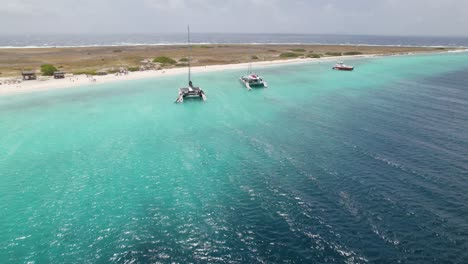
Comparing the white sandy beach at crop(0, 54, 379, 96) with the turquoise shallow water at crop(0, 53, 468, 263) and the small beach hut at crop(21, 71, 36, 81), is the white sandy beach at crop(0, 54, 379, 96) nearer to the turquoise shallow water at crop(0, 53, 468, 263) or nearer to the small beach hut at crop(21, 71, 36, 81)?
the small beach hut at crop(21, 71, 36, 81)

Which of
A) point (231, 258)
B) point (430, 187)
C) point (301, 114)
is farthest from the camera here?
point (301, 114)

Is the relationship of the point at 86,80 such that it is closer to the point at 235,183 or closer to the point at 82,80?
the point at 82,80

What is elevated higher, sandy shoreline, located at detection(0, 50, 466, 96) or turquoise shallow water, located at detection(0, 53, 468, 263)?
sandy shoreline, located at detection(0, 50, 466, 96)

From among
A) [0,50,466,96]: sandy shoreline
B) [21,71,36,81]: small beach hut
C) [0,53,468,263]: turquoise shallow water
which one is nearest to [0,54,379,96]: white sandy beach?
[0,50,466,96]: sandy shoreline

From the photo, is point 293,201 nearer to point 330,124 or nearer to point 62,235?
point 62,235

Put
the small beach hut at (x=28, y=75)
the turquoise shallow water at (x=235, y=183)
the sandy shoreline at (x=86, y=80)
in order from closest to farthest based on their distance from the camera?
the turquoise shallow water at (x=235, y=183), the sandy shoreline at (x=86, y=80), the small beach hut at (x=28, y=75)

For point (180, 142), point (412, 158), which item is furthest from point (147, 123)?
point (412, 158)

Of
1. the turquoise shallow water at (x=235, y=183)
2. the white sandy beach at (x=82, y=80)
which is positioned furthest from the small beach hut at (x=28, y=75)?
the turquoise shallow water at (x=235, y=183)

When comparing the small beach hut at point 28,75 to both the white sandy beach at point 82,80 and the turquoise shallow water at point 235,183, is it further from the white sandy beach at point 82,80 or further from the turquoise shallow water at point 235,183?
the turquoise shallow water at point 235,183
